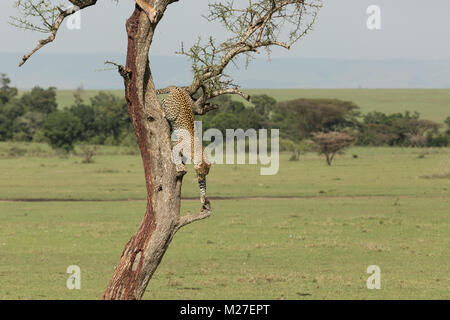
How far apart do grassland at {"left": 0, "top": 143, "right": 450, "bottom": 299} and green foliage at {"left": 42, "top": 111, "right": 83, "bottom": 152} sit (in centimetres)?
1659

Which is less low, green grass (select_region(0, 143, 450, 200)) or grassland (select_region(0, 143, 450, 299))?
grassland (select_region(0, 143, 450, 299))

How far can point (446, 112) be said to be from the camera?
4077 inches

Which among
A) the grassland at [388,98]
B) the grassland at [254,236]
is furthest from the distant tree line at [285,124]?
the grassland at [388,98]

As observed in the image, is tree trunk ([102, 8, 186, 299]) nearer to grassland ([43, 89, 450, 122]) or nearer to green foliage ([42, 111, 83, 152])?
green foliage ([42, 111, 83, 152])

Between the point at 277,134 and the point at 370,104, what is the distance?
66323mm

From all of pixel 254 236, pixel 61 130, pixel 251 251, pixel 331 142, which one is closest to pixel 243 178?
pixel 331 142

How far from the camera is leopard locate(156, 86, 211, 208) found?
6457 mm

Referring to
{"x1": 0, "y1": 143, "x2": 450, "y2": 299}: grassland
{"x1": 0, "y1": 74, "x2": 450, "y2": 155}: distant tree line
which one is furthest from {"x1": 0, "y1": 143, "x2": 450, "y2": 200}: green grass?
{"x1": 0, "y1": 74, "x2": 450, "y2": 155}: distant tree line

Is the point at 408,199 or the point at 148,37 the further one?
the point at 408,199

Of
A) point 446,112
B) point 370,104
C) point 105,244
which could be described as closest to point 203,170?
point 105,244

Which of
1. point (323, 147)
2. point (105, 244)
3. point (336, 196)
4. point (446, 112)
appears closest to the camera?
point (105, 244)

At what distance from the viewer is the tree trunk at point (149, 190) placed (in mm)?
6359

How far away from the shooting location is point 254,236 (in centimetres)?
1622
